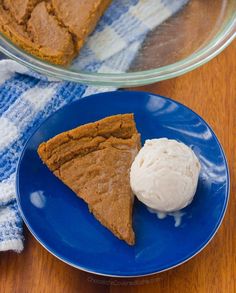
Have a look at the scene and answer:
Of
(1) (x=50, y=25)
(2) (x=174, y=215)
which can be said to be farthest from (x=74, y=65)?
(2) (x=174, y=215)

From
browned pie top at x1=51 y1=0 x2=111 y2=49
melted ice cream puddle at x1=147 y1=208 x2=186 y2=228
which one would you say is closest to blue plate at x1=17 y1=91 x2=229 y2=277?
melted ice cream puddle at x1=147 y1=208 x2=186 y2=228

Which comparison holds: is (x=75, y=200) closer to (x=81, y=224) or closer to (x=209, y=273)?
(x=81, y=224)

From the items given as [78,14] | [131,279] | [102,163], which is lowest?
[131,279]

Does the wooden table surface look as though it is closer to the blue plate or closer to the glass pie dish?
the blue plate

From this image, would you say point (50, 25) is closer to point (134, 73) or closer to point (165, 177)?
point (134, 73)

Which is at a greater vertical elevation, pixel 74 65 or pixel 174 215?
pixel 74 65

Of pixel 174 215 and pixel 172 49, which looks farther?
pixel 172 49

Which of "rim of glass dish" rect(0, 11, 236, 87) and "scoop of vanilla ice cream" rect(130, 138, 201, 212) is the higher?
"rim of glass dish" rect(0, 11, 236, 87)
